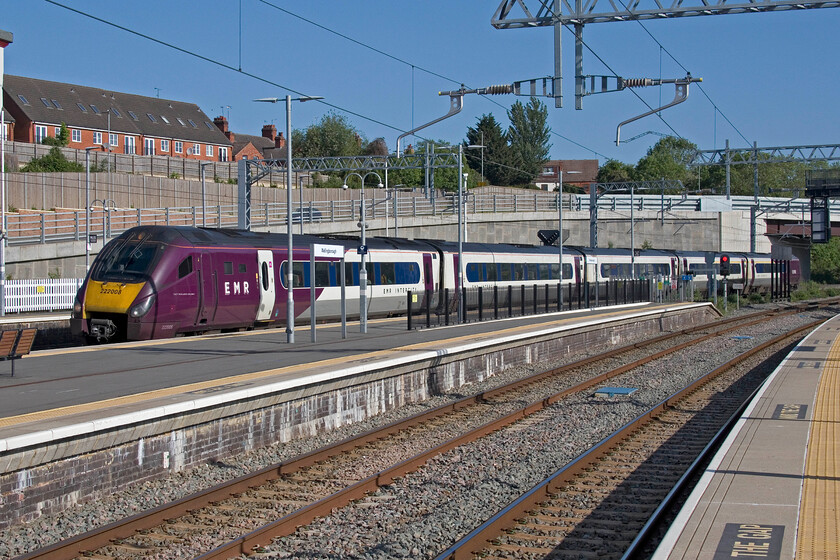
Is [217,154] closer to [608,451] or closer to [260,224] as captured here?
[260,224]

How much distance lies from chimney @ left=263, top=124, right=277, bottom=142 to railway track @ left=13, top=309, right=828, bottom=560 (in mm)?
101795

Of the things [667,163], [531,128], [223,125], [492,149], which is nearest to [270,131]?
[223,125]

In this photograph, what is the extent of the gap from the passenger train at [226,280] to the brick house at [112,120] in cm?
A: 5235

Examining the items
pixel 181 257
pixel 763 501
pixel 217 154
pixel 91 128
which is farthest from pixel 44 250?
pixel 217 154

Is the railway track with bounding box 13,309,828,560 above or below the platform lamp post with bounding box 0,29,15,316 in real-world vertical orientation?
below

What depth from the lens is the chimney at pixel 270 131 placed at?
376 ft

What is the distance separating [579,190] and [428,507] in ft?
375

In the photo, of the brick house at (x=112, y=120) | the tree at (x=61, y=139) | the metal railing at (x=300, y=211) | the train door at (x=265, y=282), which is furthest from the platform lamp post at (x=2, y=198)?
the brick house at (x=112, y=120)

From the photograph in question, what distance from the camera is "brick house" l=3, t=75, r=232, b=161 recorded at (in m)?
73.8

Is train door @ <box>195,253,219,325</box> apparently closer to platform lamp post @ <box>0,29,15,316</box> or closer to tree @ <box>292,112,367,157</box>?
platform lamp post @ <box>0,29,15,316</box>

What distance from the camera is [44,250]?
37.5 meters

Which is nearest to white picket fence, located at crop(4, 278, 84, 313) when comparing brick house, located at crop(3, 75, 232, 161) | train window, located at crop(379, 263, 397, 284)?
train window, located at crop(379, 263, 397, 284)

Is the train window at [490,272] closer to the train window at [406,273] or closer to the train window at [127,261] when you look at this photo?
the train window at [406,273]

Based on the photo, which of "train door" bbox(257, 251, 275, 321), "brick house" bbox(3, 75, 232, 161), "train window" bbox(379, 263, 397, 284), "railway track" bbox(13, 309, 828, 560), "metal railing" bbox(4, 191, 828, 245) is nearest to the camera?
"railway track" bbox(13, 309, 828, 560)
